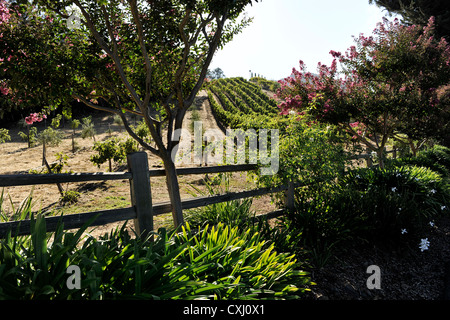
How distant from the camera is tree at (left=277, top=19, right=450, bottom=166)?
5.81 m

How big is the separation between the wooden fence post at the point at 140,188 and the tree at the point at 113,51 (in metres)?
0.35

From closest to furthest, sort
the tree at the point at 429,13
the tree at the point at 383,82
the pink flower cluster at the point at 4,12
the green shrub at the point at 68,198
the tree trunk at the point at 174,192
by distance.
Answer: the pink flower cluster at the point at 4,12 → the tree trunk at the point at 174,192 → the tree at the point at 383,82 → the green shrub at the point at 68,198 → the tree at the point at 429,13

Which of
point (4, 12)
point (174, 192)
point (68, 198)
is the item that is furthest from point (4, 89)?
point (68, 198)

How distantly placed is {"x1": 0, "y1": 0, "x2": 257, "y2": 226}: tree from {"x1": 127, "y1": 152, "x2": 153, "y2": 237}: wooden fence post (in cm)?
35

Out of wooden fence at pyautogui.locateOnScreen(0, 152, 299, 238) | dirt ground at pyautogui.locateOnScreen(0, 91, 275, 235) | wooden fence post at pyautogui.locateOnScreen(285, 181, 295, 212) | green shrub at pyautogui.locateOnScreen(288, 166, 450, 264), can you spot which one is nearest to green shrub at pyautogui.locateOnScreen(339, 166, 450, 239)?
green shrub at pyautogui.locateOnScreen(288, 166, 450, 264)

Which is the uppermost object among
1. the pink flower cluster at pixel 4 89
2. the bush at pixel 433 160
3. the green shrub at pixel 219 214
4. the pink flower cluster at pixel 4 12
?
the pink flower cluster at pixel 4 12

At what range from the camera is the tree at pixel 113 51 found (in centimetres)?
267

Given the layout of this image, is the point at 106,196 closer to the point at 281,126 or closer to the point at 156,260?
the point at 281,126

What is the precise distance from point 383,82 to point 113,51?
574 cm

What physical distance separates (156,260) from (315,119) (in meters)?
5.11

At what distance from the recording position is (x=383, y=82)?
20.3 feet

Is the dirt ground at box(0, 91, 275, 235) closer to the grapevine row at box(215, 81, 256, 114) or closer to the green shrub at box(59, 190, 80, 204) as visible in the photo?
the green shrub at box(59, 190, 80, 204)

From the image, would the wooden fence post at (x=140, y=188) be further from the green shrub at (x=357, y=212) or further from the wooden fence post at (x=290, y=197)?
the wooden fence post at (x=290, y=197)

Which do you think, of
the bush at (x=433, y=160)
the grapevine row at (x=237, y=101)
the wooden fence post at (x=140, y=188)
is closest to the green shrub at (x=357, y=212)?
the wooden fence post at (x=140, y=188)
